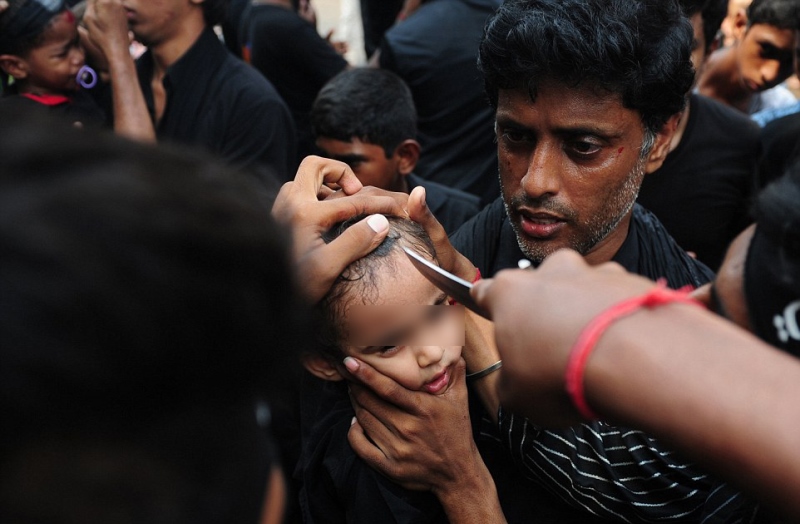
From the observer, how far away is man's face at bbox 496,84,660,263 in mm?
2271

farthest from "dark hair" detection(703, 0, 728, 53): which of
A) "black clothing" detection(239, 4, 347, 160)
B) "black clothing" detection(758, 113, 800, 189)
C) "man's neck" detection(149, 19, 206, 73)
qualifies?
"man's neck" detection(149, 19, 206, 73)

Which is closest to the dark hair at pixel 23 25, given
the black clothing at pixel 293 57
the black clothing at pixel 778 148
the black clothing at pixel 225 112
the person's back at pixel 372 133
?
the black clothing at pixel 225 112

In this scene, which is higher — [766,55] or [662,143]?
[662,143]

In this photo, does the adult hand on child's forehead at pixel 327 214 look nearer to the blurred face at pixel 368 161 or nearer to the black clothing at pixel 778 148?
the blurred face at pixel 368 161

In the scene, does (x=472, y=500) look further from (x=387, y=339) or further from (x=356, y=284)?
(x=356, y=284)

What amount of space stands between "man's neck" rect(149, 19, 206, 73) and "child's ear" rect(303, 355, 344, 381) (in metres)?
2.65

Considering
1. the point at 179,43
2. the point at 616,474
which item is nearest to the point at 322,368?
the point at 616,474

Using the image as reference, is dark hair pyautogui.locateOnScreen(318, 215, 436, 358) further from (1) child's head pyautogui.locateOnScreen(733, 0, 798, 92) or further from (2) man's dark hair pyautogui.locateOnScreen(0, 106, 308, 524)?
(1) child's head pyautogui.locateOnScreen(733, 0, 798, 92)

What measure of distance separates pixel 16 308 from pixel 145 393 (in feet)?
0.46

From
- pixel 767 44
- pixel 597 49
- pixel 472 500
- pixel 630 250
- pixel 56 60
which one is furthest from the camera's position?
pixel 767 44

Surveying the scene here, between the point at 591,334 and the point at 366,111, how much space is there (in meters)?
3.00

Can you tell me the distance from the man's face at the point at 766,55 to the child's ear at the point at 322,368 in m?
3.62

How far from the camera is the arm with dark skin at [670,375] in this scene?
0.86 meters

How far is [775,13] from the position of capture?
14.5ft
